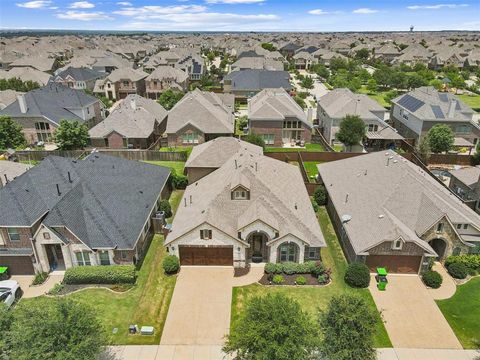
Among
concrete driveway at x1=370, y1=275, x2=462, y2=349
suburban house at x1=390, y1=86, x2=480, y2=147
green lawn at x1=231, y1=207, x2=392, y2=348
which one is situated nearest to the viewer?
concrete driveway at x1=370, y1=275, x2=462, y2=349

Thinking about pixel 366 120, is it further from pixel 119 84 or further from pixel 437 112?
pixel 119 84

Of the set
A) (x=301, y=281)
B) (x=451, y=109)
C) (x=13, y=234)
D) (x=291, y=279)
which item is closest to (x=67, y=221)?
(x=13, y=234)

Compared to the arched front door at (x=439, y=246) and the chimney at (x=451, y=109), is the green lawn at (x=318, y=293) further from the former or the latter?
the chimney at (x=451, y=109)

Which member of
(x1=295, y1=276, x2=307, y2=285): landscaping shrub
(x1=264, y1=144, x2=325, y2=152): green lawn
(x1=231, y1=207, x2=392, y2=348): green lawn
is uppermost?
(x1=264, y1=144, x2=325, y2=152): green lawn

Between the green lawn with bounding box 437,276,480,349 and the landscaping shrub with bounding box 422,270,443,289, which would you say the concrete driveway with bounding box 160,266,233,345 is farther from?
the green lawn with bounding box 437,276,480,349

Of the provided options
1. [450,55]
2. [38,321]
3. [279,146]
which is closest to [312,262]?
[38,321]

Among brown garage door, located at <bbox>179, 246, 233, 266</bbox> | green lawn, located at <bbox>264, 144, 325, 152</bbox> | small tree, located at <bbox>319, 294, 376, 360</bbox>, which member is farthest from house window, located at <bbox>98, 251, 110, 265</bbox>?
green lawn, located at <bbox>264, 144, 325, 152</bbox>
